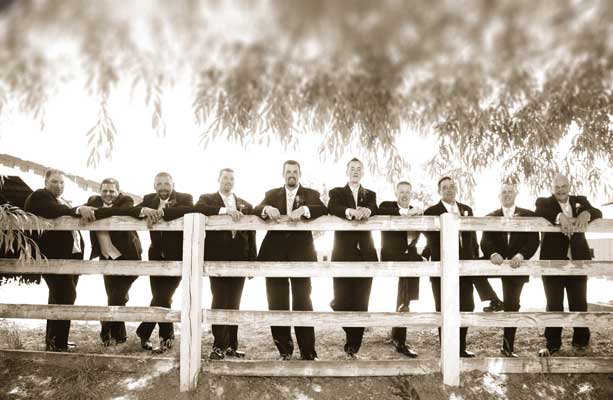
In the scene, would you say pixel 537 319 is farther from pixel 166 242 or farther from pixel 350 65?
pixel 166 242

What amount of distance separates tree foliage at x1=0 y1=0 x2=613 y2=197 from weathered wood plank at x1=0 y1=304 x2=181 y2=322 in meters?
1.50

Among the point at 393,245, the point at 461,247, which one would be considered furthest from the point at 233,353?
the point at 461,247

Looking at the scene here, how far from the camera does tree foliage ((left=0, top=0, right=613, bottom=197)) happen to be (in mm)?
2008

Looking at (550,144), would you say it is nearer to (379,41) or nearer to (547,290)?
(547,290)

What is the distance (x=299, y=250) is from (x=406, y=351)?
62.9 inches

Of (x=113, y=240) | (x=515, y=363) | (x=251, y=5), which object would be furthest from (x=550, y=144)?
(x=113, y=240)

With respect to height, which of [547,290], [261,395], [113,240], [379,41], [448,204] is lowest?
[261,395]

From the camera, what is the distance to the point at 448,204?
Result: 4.50 meters

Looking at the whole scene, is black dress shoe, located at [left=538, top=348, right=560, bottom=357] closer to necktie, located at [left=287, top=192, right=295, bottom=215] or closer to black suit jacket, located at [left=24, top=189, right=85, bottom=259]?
necktie, located at [left=287, top=192, right=295, bottom=215]

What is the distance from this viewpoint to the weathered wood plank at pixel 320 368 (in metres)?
3.48

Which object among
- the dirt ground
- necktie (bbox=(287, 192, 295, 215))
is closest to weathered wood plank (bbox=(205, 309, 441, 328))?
the dirt ground

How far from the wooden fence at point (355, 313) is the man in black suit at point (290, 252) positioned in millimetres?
375

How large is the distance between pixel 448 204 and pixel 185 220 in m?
2.94

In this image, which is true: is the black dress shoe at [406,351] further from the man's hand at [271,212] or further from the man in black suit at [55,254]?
the man in black suit at [55,254]
